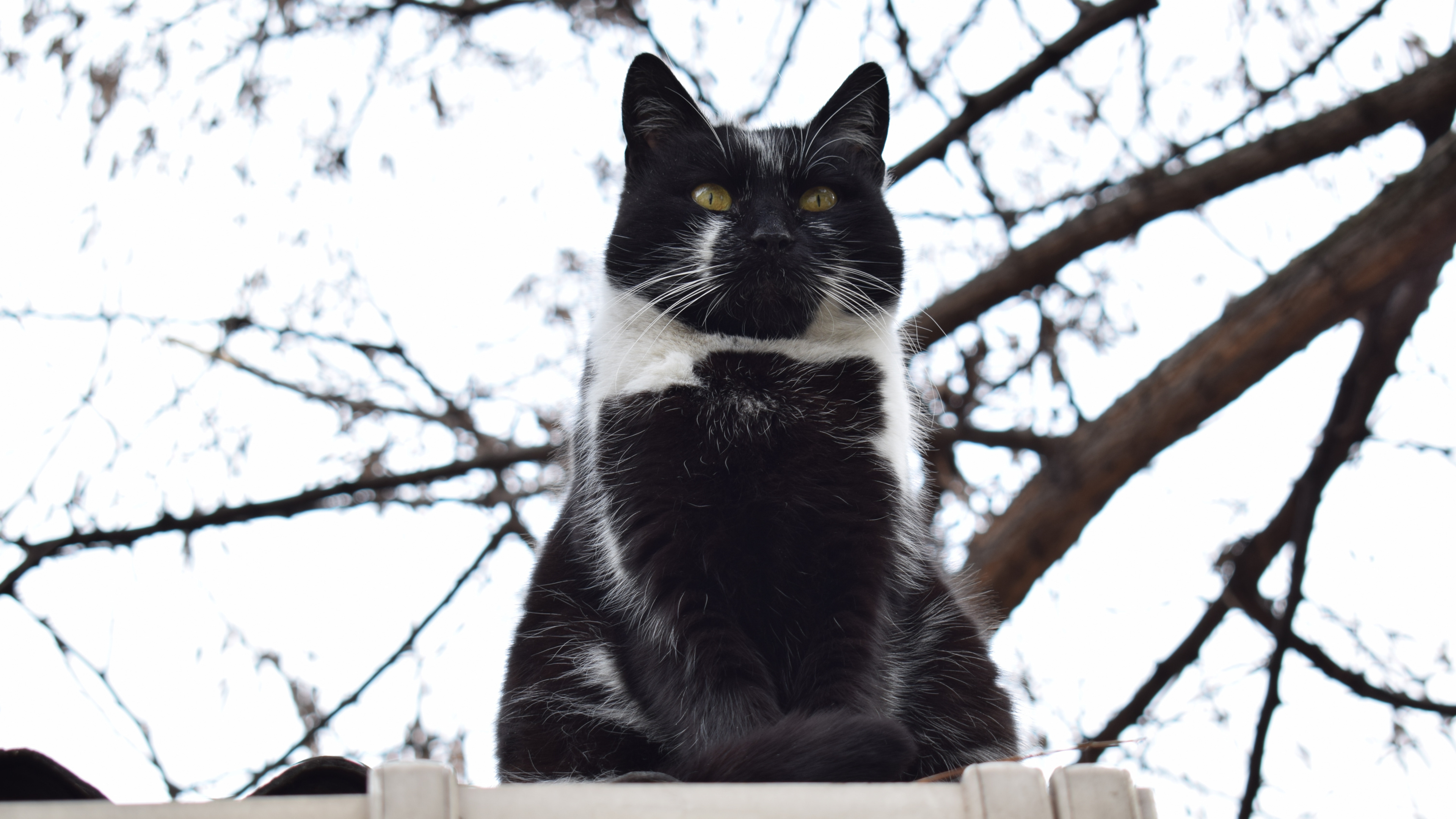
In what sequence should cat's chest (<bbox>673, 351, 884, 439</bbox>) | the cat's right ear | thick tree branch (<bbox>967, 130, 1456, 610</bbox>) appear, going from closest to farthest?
cat's chest (<bbox>673, 351, 884, 439</bbox>)
the cat's right ear
thick tree branch (<bbox>967, 130, 1456, 610</bbox>)

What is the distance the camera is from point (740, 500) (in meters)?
1.58

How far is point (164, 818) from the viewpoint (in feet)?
3.19

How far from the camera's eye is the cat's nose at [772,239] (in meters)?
1.68

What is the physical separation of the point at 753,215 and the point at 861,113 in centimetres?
47

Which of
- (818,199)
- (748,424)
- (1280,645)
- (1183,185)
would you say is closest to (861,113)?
(818,199)

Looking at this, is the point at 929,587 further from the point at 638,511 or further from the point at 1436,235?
the point at 1436,235

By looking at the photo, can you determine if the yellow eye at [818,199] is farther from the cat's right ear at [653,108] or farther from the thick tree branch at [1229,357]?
the thick tree branch at [1229,357]

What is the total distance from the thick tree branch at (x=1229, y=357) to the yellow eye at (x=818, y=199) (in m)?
1.30

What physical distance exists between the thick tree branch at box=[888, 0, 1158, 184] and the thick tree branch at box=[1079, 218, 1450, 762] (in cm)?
131

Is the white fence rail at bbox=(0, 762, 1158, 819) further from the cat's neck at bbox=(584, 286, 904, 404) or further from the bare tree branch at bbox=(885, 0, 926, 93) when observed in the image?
the bare tree branch at bbox=(885, 0, 926, 93)

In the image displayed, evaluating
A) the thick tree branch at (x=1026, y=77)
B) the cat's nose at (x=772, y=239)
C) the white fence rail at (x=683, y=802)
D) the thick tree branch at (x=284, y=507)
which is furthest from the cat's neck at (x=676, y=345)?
the thick tree branch at (x=1026, y=77)

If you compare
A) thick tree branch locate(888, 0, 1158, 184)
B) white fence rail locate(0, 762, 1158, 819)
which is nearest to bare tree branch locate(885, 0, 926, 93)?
thick tree branch locate(888, 0, 1158, 184)

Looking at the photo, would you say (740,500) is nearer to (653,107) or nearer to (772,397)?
(772,397)

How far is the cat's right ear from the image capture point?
1990 mm
